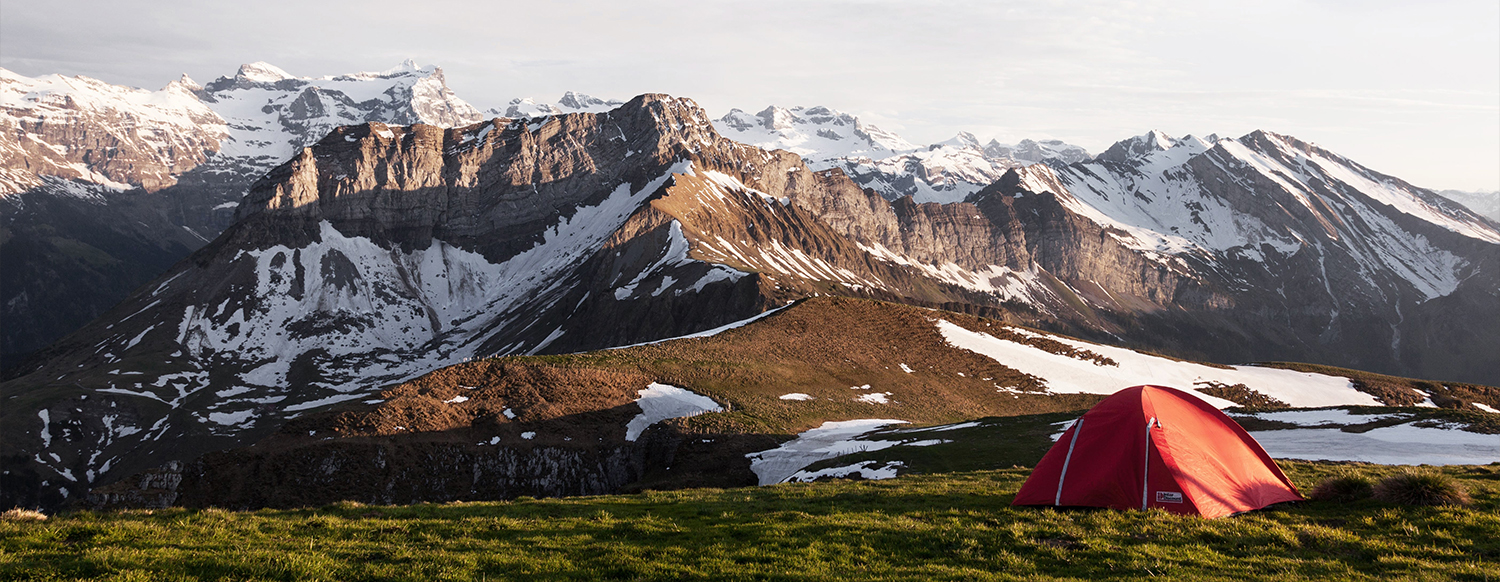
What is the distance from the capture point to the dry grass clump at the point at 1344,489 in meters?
21.6

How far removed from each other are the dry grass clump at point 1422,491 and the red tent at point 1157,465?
2.19 metres

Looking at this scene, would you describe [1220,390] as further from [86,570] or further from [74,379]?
[74,379]

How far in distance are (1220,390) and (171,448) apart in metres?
174

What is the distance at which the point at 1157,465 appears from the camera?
2181cm

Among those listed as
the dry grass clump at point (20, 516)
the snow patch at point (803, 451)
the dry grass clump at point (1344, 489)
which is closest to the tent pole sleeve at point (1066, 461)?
the dry grass clump at point (1344, 489)

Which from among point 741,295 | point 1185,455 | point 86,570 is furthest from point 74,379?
point 1185,455

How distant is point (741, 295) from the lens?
156 m

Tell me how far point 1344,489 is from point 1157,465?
545 centimetres

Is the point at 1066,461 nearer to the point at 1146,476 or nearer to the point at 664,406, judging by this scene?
the point at 1146,476

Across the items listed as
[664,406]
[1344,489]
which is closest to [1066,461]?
[1344,489]

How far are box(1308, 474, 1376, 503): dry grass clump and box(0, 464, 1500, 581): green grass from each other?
1.61ft

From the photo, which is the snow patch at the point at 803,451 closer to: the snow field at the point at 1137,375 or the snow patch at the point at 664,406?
the snow patch at the point at 664,406

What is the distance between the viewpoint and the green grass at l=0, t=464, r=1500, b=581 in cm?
1496

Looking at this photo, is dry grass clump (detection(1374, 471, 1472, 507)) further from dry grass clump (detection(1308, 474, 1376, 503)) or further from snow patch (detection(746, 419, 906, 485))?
snow patch (detection(746, 419, 906, 485))
